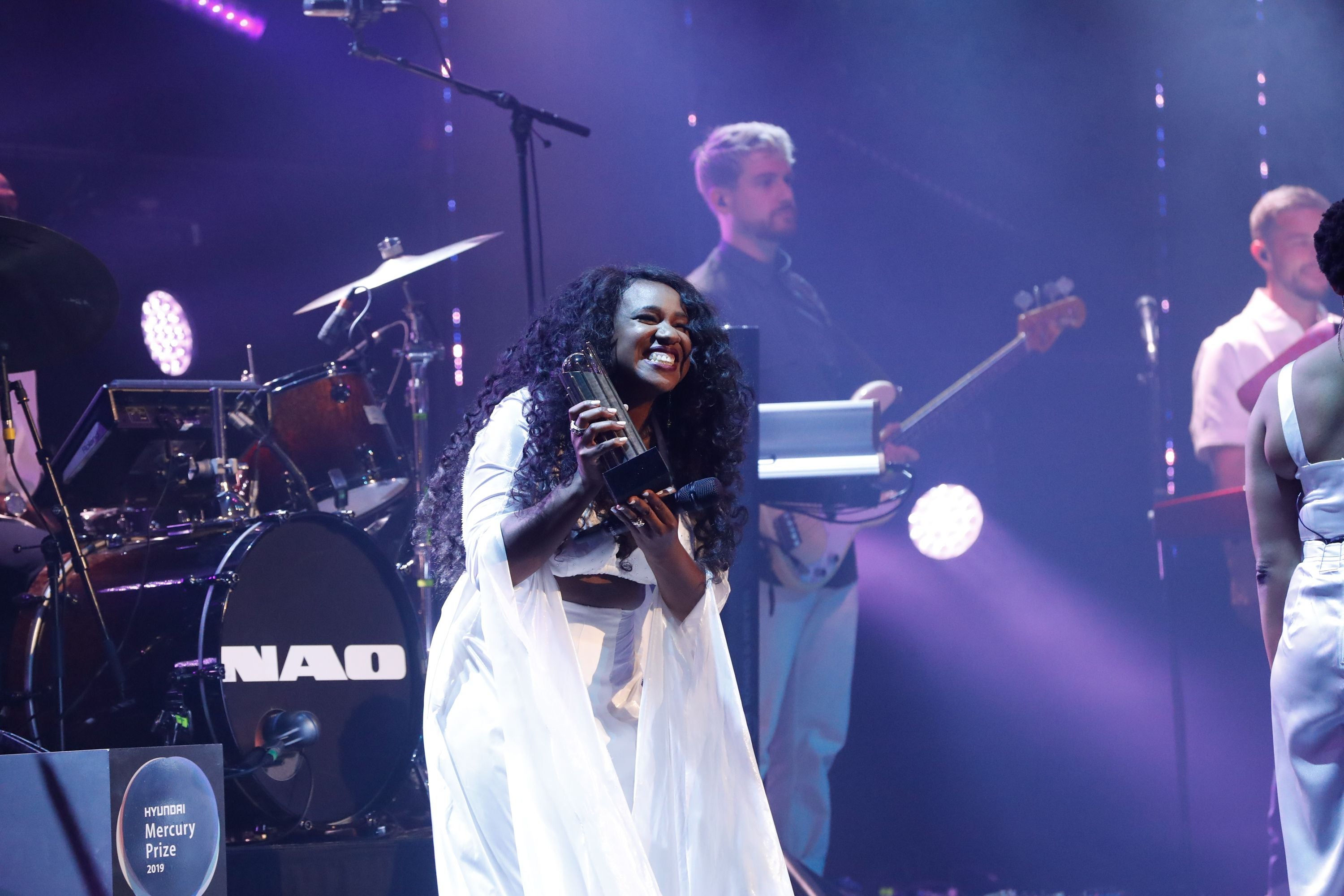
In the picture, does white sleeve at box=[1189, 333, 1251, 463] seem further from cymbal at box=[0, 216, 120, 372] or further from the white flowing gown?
cymbal at box=[0, 216, 120, 372]

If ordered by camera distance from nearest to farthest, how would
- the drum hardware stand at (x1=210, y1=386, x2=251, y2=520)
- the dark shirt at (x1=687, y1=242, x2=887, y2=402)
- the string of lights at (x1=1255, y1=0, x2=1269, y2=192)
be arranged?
1. the drum hardware stand at (x1=210, y1=386, x2=251, y2=520)
2. the dark shirt at (x1=687, y1=242, x2=887, y2=402)
3. the string of lights at (x1=1255, y1=0, x2=1269, y2=192)

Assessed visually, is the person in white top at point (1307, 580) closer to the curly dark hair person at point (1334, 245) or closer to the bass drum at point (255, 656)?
the curly dark hair person at point (1334, 245)

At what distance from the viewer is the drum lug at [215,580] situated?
405cm

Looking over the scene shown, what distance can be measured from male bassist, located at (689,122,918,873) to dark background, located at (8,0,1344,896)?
100 millimetres

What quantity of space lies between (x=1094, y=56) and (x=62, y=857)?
18.3 ft

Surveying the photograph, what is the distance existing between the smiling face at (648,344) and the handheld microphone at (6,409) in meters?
2.19

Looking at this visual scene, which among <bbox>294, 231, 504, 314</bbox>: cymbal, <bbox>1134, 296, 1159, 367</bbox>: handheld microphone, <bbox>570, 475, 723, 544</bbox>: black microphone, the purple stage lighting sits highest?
the purple stage lighting

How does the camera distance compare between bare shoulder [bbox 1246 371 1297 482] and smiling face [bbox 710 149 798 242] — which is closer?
bare shoulder [bbox 1246 371 1297 482]

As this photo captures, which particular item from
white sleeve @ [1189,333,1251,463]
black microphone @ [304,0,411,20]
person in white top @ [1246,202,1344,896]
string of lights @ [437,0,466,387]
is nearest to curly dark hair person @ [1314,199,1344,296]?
person in white top @ [1246,202,1344,896]

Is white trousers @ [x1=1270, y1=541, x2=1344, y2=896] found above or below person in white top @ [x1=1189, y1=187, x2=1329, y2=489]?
below

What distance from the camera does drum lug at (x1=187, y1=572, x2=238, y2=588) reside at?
405 cm

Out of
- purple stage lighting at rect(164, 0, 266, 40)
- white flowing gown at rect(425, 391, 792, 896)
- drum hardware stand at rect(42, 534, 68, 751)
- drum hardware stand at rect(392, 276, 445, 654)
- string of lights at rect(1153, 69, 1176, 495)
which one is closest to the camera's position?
white flowing gown at rect(425, 391, 792, 896)

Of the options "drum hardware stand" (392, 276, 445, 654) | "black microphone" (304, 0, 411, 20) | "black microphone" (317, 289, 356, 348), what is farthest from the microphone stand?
"black microphone" (317, 289, 356, 348)

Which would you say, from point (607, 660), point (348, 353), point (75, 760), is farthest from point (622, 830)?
point (348, 353)
